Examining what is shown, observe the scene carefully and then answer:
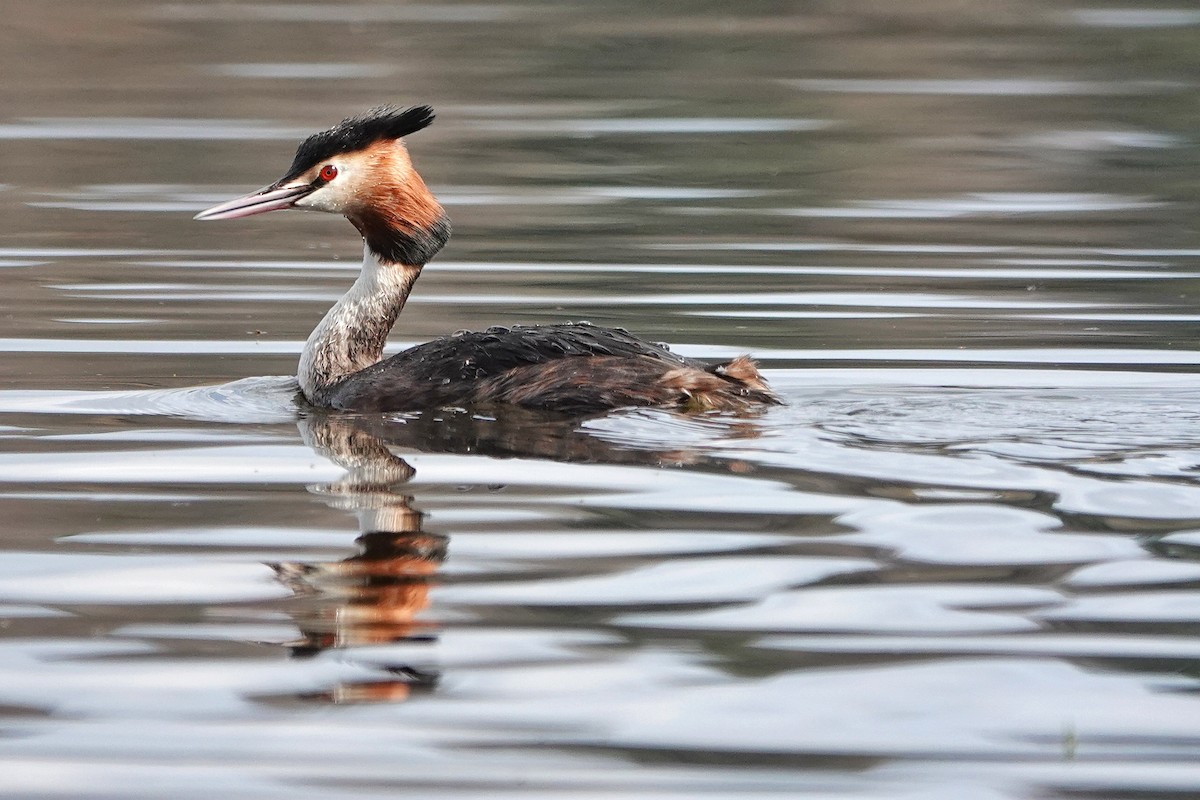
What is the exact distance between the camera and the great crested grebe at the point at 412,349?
7828mm

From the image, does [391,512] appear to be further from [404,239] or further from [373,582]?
[404,239]

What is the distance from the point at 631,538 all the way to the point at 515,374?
6.39 ft

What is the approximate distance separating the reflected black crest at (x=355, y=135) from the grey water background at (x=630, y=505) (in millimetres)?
993

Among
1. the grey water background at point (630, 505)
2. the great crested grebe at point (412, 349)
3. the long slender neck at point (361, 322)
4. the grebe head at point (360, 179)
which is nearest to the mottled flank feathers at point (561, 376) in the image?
the great crested grebe at point (412, 349)

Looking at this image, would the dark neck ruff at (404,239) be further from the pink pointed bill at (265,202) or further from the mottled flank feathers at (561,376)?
the mottled flank feathers at (561,376)

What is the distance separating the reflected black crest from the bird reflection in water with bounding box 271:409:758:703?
1.09 metres

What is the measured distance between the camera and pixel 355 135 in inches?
344

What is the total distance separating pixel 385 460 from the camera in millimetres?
7426

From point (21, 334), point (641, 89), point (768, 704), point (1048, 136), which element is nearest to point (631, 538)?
point (768, 704)

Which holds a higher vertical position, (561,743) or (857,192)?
(857,192)

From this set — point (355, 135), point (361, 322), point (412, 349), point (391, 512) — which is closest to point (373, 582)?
point (391, 512)

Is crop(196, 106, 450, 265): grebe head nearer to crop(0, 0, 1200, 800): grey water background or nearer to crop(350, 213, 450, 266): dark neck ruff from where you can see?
crop(350, 213, 450, 266): dark neck ruff

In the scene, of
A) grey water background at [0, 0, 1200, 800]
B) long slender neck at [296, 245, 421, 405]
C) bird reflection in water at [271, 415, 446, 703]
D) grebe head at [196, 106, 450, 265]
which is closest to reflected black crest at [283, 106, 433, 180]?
grebe head at [196, 106, 450, 265]

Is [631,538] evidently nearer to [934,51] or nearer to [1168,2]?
[934,51]
